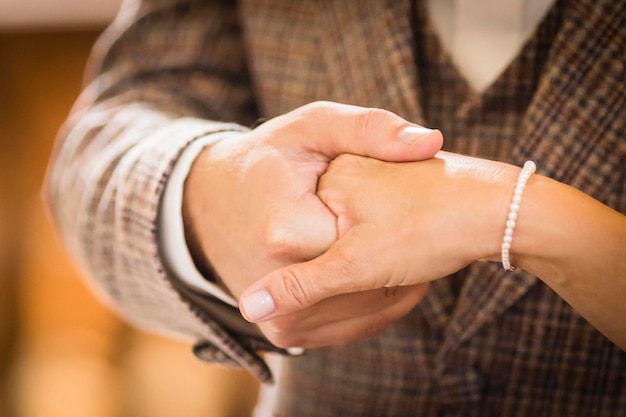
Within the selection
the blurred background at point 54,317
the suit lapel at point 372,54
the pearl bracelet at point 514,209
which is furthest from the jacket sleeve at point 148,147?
the blurred background at point 54,317

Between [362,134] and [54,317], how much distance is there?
1465 millimetres

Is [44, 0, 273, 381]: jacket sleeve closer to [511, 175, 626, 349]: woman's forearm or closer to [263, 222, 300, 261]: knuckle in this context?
[263, 222, 300, 261]: knuckle

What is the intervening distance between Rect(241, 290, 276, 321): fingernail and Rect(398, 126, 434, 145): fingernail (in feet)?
0.41

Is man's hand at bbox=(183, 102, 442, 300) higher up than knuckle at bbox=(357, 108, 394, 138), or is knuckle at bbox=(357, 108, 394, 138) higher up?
knuckle at bbox=(357, 108, 394, 138)

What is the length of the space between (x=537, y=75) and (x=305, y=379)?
329 mm

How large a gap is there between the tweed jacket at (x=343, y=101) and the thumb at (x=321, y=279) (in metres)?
0.12

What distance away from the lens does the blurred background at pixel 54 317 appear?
1594mm

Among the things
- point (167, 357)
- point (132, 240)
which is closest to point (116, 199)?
point (132, 240)

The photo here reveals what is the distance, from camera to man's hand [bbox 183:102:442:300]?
1.42ft

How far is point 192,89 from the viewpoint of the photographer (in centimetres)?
67

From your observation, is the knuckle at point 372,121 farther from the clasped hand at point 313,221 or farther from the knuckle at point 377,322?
the knuckle at point 377,322

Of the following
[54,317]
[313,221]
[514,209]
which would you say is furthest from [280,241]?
[54,317]

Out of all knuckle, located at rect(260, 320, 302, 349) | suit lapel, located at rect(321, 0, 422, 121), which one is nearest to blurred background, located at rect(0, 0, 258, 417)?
suit lapel, located at rect(321, 0, 422, 121)

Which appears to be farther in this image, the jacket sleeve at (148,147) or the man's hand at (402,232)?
the jacket sleeve at (148,147)
